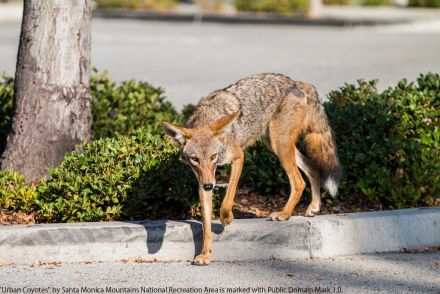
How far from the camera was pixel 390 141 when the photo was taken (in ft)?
26.9

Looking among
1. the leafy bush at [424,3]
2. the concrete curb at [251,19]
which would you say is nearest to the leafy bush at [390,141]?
the concrete curb at [251,19]

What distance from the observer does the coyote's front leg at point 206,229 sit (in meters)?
6.91

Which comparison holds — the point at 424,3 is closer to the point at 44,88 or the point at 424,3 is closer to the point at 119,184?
the point at 44,88

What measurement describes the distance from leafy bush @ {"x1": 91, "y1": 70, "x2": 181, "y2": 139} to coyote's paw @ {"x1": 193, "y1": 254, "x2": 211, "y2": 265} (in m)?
2.71

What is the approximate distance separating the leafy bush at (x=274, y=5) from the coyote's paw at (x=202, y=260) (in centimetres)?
2626

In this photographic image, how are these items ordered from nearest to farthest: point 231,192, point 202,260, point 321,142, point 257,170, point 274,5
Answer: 1. point 202,260
2. point 231,192
3. point 321,142
4. point 257,170
5. point 274,5

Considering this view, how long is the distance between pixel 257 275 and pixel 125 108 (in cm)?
398

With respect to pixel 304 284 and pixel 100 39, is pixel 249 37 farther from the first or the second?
pixel 304 284

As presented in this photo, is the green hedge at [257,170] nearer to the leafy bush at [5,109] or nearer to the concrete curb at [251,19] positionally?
the leafy bush at [5,109]

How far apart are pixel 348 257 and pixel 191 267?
1216 millimetres

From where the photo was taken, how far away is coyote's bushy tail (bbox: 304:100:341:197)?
307 inches

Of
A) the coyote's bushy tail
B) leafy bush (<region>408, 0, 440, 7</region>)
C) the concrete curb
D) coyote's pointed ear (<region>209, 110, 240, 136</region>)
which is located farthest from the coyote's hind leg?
leafy bush (<region>408, 0, 440, 7</region>)

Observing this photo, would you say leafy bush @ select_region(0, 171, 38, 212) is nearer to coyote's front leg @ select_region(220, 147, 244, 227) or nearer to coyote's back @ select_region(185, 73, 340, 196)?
coyote's back @ select_region(185, 73, 340, 196)

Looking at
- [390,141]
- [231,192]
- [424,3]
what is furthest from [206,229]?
[424,3]
